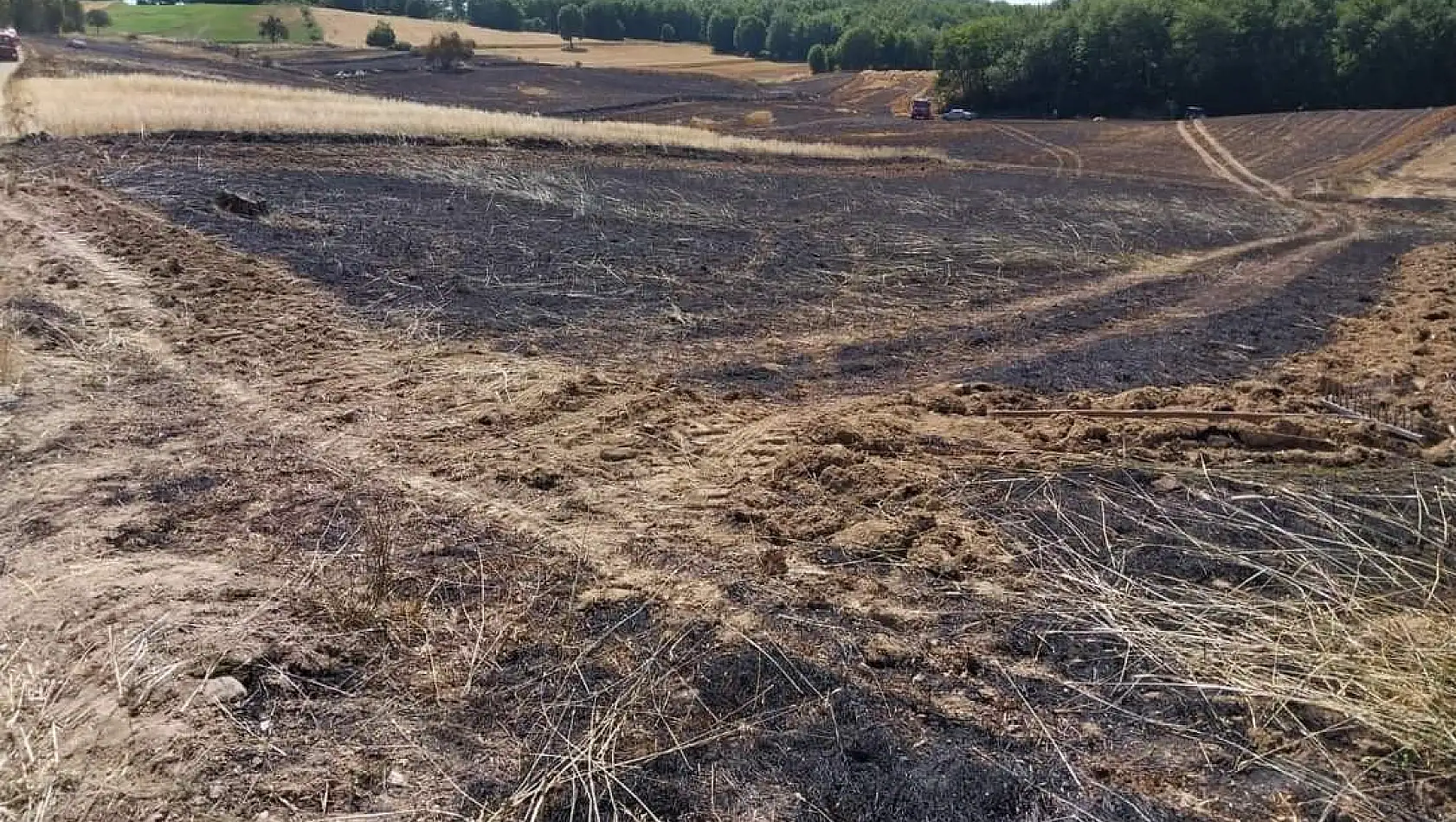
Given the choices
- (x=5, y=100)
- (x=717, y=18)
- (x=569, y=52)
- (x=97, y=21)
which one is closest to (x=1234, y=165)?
(x=5, y=100)

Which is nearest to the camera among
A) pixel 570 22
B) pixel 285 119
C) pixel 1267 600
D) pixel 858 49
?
pixel 1267 600

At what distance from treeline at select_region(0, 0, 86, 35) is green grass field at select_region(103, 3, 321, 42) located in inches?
124

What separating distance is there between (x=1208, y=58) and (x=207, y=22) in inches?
3238

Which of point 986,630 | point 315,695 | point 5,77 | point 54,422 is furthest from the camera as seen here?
point 5,77

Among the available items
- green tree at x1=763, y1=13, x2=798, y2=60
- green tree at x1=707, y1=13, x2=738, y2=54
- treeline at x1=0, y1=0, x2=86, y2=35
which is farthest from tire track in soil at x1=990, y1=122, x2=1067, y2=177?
green tree at x1=707, y1=13, x2=738, y2=54

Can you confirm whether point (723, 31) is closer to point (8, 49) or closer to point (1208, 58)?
point (1208, 58)

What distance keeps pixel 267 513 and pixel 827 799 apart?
3.97 metres

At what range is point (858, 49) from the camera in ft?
315

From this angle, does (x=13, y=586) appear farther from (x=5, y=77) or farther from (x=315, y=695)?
(x=5, y=77)

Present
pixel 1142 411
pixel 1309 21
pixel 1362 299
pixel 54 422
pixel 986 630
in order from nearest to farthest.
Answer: pixel 986 630, pixel 54 422, pixel 1142 411, pixel 1362 299, pixel 1309 21

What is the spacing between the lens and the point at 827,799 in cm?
394

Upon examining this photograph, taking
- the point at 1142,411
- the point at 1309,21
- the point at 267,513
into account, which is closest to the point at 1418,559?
the point at 1142,411

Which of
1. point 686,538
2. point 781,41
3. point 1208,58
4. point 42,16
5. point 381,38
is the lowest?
point 686,538

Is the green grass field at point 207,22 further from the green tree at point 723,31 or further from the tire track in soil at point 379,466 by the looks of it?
the tire track in soil at point 379,466
